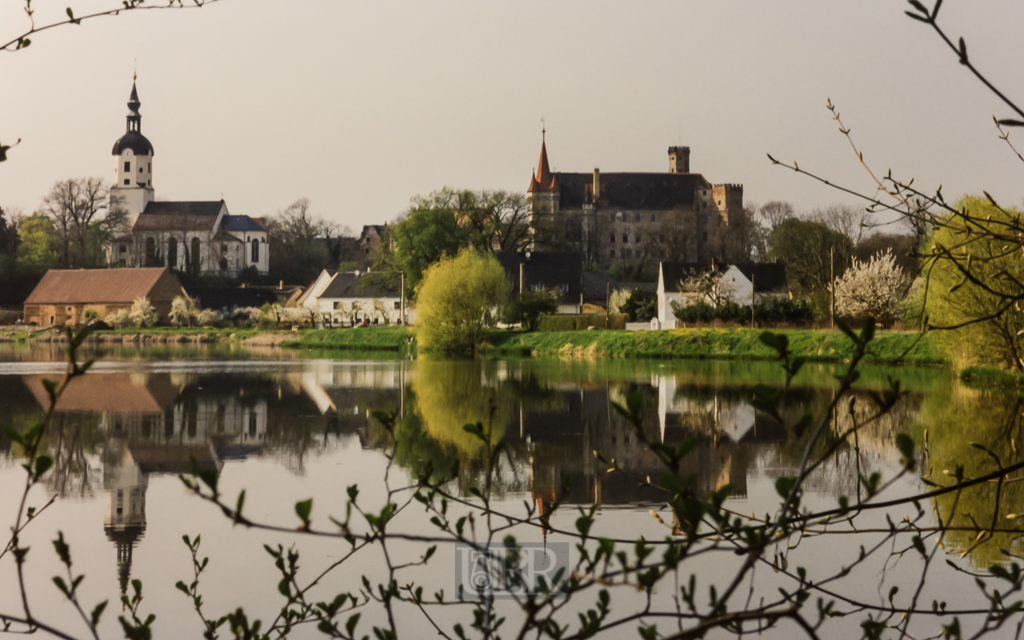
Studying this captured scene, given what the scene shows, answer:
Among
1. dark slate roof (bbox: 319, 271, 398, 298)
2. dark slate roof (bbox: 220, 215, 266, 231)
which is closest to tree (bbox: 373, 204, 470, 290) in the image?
dark slate roof (bbox: 319, 271, 398, 298)

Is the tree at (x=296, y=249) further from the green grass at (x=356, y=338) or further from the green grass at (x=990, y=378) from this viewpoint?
the green grass at (x=990, y=378)

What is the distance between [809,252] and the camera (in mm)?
70312

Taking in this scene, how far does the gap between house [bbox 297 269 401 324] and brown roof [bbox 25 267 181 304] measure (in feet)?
36.2

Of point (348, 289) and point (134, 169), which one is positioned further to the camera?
point (134, 169)

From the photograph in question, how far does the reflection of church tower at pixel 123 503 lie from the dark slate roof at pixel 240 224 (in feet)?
304

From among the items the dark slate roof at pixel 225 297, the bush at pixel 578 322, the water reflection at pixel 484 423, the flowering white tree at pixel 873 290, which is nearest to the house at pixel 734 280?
the bush at pixel 578 322

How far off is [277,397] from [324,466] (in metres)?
10.2

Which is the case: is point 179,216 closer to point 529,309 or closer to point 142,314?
point 142,314

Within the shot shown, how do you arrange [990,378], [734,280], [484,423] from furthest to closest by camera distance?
1. [734,280]
2. [990,378]
3. [484,423]

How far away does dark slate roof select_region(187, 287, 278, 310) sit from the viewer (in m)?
82.2

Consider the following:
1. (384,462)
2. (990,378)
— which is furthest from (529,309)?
(384,462)

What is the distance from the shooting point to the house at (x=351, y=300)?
7351 cm

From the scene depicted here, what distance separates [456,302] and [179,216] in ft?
213

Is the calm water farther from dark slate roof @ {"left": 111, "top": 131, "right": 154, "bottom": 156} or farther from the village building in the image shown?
dark slate roof @ {"left": 111, "top": 131, "right": 154, "bottom": 156}
